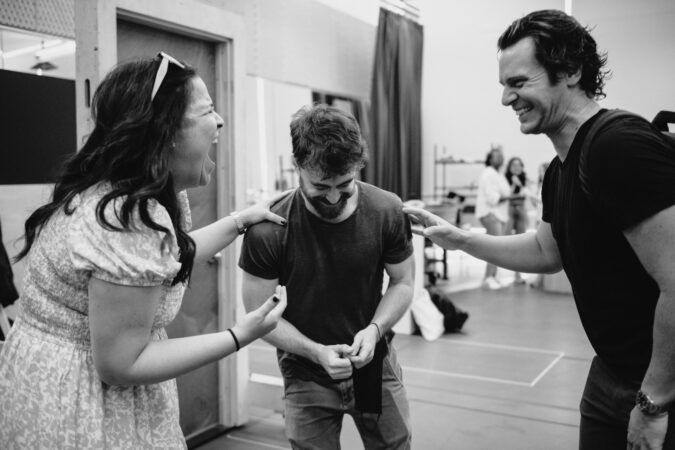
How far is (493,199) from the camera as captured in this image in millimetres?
8172

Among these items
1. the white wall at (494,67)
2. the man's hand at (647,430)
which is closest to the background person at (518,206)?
the white wall at (494,67)

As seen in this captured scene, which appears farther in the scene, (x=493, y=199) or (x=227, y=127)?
(x=493, y=199)

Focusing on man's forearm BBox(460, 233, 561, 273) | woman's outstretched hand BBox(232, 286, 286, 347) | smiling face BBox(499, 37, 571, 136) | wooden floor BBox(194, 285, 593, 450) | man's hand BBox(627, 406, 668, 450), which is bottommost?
wooden floor BBox(194, 285, 593, 450)

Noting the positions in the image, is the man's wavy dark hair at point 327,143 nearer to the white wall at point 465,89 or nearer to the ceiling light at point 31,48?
the ceiling light at point 31,48

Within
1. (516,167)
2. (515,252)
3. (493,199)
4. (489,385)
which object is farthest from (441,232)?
(516,167)

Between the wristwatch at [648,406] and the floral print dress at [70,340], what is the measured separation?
42.8 inches

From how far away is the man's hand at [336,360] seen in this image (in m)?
1.81

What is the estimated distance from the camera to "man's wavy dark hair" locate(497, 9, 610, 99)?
1.54 m

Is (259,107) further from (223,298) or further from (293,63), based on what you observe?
(223,298)

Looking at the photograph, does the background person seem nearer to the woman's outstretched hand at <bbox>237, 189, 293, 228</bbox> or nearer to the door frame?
the door frame

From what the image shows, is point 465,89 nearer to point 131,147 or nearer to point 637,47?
point 637,47

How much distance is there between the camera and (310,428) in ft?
6.33

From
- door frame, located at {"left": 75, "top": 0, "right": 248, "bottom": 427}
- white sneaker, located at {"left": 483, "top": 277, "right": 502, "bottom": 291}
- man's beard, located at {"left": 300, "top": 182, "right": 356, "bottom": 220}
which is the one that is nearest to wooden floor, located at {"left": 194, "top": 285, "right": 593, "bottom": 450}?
door frame, located at {"left": 75, "top": 0, "right": 248, "bottom": 427}

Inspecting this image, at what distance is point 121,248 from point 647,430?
1.24m
